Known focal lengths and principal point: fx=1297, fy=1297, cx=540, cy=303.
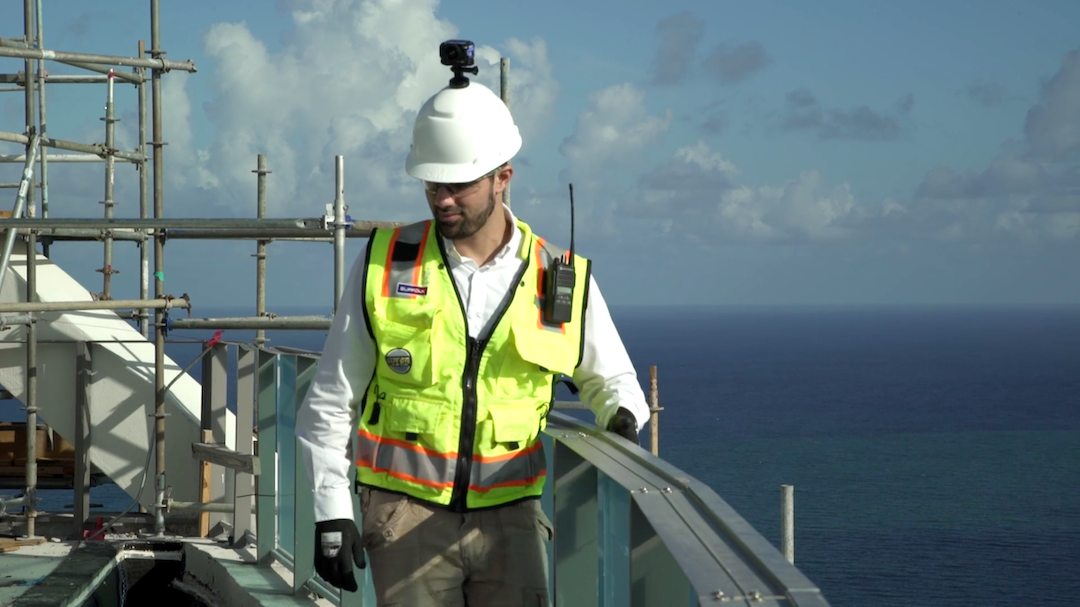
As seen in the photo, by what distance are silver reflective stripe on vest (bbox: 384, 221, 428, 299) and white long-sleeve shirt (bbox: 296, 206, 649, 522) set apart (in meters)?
0.07

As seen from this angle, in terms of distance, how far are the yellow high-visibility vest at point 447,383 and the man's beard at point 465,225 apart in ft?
0.25

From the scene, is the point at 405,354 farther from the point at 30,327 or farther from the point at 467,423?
the point at 30,327

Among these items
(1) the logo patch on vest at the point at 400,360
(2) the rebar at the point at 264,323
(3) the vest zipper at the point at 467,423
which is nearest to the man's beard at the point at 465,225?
(3) the vest zipper at the point at 467,423

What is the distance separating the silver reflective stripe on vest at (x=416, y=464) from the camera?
10.3 feet

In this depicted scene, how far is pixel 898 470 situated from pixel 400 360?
80.9m

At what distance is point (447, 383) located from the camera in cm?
313

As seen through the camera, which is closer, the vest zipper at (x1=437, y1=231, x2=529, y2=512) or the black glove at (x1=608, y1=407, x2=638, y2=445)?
the vest zipper at (x1=437, y1=231, x2=529, y2=512)

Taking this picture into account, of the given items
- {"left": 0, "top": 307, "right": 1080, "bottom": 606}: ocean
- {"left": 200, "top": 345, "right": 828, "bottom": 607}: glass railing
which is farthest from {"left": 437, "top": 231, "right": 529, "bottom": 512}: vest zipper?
{"left": 0, "top": 307, "right": 1080, "bottom": 606}: ocean

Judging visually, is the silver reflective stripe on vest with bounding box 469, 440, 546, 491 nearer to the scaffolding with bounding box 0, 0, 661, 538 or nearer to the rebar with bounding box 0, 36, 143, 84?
the scaffolding with bounding box 0, 0, 661, 538

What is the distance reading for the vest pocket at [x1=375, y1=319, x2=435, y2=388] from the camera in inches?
122

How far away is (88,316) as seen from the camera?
9828mm

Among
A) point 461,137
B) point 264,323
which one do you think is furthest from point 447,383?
point 264,323

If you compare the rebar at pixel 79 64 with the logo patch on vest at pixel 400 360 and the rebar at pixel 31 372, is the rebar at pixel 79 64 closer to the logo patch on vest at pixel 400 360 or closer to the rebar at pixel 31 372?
the rebar at pixel 31 372

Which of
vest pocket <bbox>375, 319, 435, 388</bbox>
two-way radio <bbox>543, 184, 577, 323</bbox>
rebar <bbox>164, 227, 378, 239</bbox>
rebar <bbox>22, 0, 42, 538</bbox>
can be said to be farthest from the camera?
rebar <bbox>22, 0, 42, 538</bbox>
